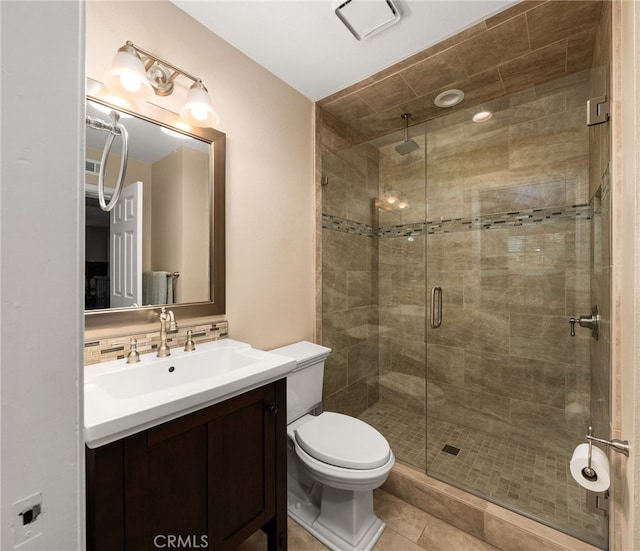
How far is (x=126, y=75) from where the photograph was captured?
112 centimetres

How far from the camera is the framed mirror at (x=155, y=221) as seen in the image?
1174 millimetres

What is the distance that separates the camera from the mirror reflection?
1177 mm

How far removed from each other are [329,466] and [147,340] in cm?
93

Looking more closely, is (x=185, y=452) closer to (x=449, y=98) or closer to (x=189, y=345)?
(x=189, y=345)

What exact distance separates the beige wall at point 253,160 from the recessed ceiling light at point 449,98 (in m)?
0.85

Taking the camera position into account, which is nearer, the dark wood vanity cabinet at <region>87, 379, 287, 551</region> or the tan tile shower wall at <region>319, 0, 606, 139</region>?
the dark wood vanity cabinet at <region>87, 379, 287, 551</region>

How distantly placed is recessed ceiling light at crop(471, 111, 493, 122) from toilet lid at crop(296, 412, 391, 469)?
2.08m

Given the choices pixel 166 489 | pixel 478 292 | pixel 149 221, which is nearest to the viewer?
pixel 166 489

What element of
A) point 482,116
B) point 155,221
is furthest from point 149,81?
point 482,116

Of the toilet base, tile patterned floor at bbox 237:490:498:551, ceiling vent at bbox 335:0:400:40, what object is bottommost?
tile patterned floor at bbox 237:490:498:551

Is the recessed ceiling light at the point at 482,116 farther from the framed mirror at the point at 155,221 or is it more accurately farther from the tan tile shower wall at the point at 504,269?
the framed mirror at the point at 155,221

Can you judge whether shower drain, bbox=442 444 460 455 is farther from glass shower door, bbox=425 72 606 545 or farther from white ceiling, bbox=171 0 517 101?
white ceiling, bbox=171 0 517 101

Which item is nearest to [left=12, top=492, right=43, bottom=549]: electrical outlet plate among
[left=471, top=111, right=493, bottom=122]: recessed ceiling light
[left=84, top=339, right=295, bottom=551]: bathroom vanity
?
[left=84, top=339, right=295, bottom=551]: bathroom vanity

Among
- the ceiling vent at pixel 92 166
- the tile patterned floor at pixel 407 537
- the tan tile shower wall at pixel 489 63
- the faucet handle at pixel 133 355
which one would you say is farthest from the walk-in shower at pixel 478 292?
the ceiling vent at pixel 92 166
